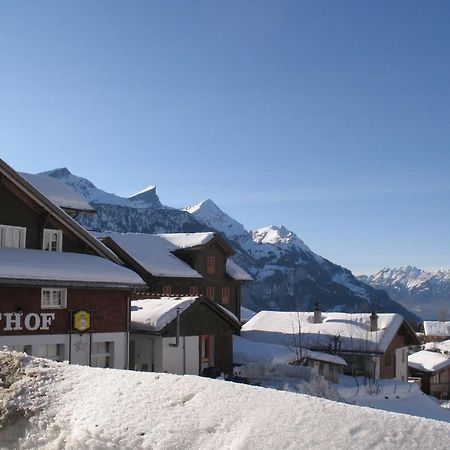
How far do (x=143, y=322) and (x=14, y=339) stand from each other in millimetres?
7801

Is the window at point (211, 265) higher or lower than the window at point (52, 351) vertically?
higher

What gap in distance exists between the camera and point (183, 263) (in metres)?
45.4

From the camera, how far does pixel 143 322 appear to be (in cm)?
2888

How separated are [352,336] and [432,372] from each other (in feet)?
44.3

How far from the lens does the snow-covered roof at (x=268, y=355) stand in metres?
36.6

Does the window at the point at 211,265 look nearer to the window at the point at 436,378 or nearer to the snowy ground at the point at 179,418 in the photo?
the window at the point at 436,378

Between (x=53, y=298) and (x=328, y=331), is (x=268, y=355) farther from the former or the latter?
(x=53, y=298)

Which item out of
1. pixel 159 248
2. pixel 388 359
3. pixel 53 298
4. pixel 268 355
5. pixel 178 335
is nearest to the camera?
pixel 53 298

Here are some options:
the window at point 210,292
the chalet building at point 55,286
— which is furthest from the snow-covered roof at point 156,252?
the chalet building at point 55,286

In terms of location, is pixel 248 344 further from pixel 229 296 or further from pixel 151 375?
pixel 151 375

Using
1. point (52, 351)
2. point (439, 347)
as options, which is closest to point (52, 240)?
point (52, 351)

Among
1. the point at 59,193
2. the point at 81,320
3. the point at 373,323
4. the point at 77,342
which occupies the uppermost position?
the point at 59,193

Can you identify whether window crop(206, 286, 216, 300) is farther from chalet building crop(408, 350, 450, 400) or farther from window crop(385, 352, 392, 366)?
chalet building crop(408, 350, 450, 400)

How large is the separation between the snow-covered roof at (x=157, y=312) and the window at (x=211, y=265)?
15588 mm
